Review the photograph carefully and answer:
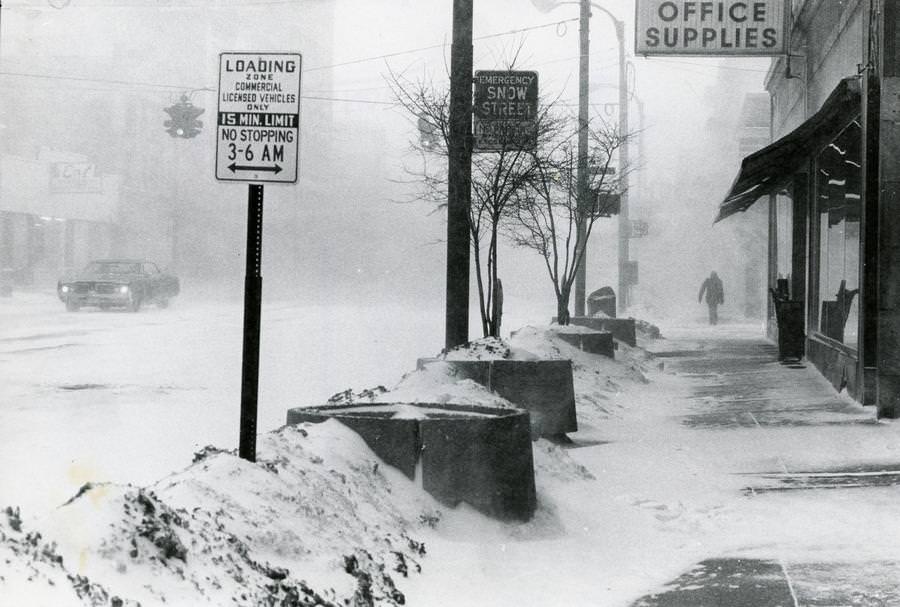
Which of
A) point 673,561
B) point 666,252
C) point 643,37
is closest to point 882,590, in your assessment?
point 673,561

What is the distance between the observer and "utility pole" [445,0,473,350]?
40.2 ft

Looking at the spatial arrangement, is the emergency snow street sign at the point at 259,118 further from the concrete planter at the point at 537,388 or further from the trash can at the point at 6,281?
the trash can at the point at 6,281

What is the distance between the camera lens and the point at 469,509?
6840 mm

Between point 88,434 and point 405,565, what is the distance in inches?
230

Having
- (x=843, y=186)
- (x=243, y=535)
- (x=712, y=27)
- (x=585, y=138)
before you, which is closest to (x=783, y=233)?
(x=585, y=138)

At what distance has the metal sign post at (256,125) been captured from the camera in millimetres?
6293

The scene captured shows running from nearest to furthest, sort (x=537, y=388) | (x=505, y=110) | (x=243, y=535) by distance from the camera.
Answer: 1. (x=243, y=535)
2. (x=537, y=388)
3. (x=505, y=110)

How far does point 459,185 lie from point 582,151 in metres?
11.1

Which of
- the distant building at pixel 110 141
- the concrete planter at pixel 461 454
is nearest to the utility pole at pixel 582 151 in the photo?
the concrete planter at pixel 461 454

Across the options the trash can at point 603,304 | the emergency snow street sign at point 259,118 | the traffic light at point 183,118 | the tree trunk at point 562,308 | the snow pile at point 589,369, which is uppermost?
the traffic light at point 183,118

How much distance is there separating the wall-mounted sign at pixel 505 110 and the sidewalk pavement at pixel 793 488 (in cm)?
392

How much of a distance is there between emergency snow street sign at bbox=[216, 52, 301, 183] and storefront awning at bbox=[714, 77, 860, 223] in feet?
26.0

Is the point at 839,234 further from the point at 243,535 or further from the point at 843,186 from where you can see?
the point at 243,535

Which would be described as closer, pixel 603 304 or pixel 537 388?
pixel 537 388
